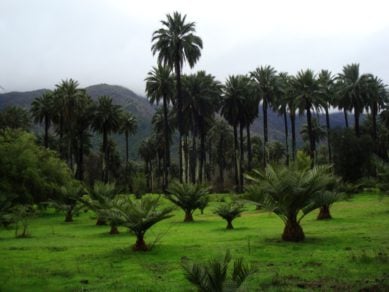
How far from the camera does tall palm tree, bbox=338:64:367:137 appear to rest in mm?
69125

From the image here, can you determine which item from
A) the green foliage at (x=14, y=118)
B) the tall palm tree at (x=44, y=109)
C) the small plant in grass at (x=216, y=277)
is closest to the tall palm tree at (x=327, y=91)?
the tall palm tree at (x=44, y=109)

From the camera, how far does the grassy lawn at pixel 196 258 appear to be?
1193cm

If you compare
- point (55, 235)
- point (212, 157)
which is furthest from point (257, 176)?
point (212, 157)

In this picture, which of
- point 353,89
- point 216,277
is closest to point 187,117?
point 353,89

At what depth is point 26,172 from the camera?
36.9m

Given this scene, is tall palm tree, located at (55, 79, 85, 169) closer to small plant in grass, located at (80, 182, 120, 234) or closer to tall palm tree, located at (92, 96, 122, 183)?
tall palm tree, located at (92, 96, 122, 183)

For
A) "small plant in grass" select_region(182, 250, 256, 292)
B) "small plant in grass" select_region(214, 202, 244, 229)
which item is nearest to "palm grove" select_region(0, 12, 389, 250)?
"small plant in grass" select_region(214, 202, 244, 229)

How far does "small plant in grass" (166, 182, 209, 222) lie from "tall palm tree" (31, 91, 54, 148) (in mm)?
45367

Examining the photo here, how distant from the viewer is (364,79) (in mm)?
70000

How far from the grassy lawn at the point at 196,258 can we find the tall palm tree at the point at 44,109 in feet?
166

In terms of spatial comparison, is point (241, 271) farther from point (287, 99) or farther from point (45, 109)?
point (45, 109)

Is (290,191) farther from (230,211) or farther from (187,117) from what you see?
(187,117)

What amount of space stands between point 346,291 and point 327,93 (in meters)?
59.0

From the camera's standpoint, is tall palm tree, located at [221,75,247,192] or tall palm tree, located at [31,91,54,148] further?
tall palm tree, located at [31,91,54,148]
